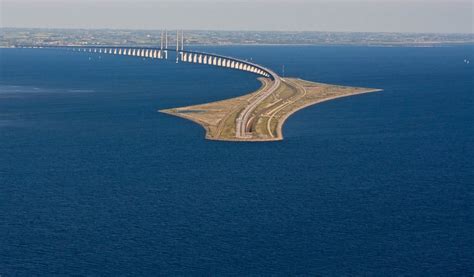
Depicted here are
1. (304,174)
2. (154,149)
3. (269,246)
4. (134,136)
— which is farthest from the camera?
(134,136)

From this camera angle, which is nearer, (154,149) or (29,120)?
(154,149)

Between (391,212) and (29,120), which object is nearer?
(391,212)

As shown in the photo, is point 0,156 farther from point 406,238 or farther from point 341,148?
point 406,238

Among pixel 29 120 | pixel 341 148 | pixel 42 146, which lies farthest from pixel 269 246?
pixel 29 120

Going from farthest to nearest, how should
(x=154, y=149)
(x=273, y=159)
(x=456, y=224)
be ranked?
(x=154, y=149) → (x=273, y=159) → (x=456, y=224)

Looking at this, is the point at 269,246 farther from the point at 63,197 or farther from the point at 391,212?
the point at 63,197

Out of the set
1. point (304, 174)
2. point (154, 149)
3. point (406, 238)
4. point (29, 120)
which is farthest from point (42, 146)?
point (406, 238)
